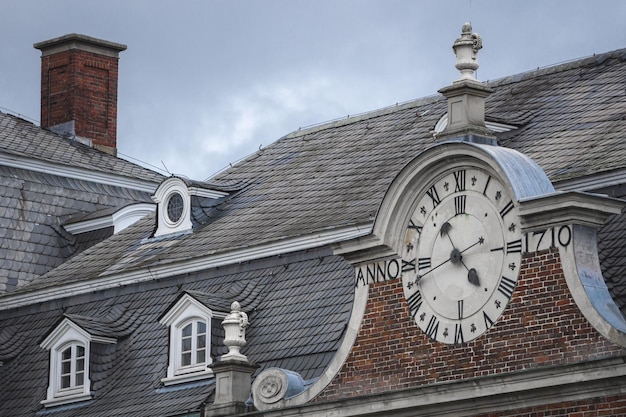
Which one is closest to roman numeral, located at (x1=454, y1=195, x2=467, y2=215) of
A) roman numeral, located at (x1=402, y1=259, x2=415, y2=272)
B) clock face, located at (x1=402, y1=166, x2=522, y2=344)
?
clock face, located at (x1=402, y1=166, x2=522, y2=344)

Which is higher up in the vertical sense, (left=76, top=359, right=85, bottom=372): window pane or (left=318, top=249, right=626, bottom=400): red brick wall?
(left=76, top=359, right=85, bottom=372): window pane

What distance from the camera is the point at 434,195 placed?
31891 mm

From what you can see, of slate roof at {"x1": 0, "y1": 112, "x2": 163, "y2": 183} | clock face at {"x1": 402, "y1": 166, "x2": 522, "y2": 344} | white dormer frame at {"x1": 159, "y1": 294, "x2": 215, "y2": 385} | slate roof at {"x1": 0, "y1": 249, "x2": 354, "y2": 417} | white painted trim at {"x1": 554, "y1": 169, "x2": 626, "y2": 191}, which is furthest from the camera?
slate roof at {"x1": 0, "y1": 112, "x2": 163, "y2": 183}

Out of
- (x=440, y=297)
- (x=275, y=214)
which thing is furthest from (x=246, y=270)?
(x=440, y=297)

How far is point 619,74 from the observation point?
37.8m

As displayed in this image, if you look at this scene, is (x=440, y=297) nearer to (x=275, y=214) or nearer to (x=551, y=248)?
(x=551, y=248)

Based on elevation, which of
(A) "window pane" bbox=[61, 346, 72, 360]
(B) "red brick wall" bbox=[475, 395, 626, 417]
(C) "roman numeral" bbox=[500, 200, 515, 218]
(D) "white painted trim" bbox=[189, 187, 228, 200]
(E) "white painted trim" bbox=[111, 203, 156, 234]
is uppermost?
(E) "white painted trim" bbox=[111, 203, 156, 234]

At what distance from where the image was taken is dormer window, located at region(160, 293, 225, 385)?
38.4 meters

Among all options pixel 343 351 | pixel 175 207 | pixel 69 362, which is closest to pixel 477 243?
pixel 343 351

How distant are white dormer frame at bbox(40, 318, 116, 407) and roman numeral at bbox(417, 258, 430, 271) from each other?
1027 cm

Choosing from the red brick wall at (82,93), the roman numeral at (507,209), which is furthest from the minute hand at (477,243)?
the red brick wall at (82,93)

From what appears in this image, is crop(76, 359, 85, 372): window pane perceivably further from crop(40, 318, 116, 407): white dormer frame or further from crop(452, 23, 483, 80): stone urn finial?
crop(452, 23, 483, 80): stone urn finial

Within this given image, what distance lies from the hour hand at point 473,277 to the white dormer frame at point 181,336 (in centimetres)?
806

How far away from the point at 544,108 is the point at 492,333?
850 centimetres
